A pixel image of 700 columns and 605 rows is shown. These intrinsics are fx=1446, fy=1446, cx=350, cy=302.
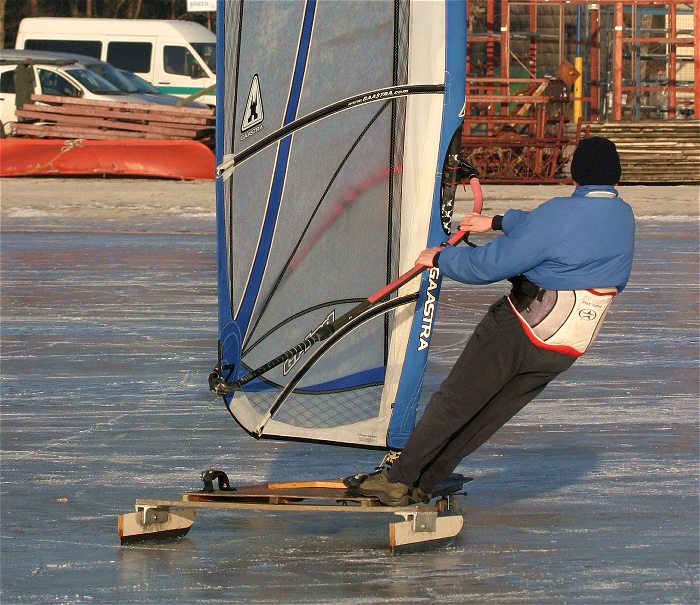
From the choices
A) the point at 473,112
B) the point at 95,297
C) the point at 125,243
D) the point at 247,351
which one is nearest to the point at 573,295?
the point at 247,351

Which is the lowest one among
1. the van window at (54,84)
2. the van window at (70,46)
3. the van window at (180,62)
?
the van window at (54,84)

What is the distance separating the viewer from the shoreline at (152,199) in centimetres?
1795

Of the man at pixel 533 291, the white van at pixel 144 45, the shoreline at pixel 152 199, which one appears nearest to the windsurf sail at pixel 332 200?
the man at pixel 533 291

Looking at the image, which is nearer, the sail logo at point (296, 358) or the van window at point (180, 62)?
the sail logo at point (296, 358)

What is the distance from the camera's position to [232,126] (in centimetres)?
579

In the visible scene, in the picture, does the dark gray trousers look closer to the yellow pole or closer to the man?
the man

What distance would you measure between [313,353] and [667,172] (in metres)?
17.3

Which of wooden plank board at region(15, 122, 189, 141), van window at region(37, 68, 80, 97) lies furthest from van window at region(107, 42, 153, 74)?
wooden plank board at region(15, 122, 189, 141)

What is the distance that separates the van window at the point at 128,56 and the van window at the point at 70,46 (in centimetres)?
31

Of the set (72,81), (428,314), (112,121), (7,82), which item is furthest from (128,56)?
(428,314)

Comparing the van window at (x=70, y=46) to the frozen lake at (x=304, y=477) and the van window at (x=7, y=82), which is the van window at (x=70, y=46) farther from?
the frozen lake at (x=304, y=477)

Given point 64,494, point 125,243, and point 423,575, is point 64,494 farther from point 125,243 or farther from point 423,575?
point 125,243

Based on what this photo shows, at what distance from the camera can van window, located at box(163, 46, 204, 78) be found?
28.0 m

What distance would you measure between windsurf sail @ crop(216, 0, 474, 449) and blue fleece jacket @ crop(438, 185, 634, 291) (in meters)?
0.55
